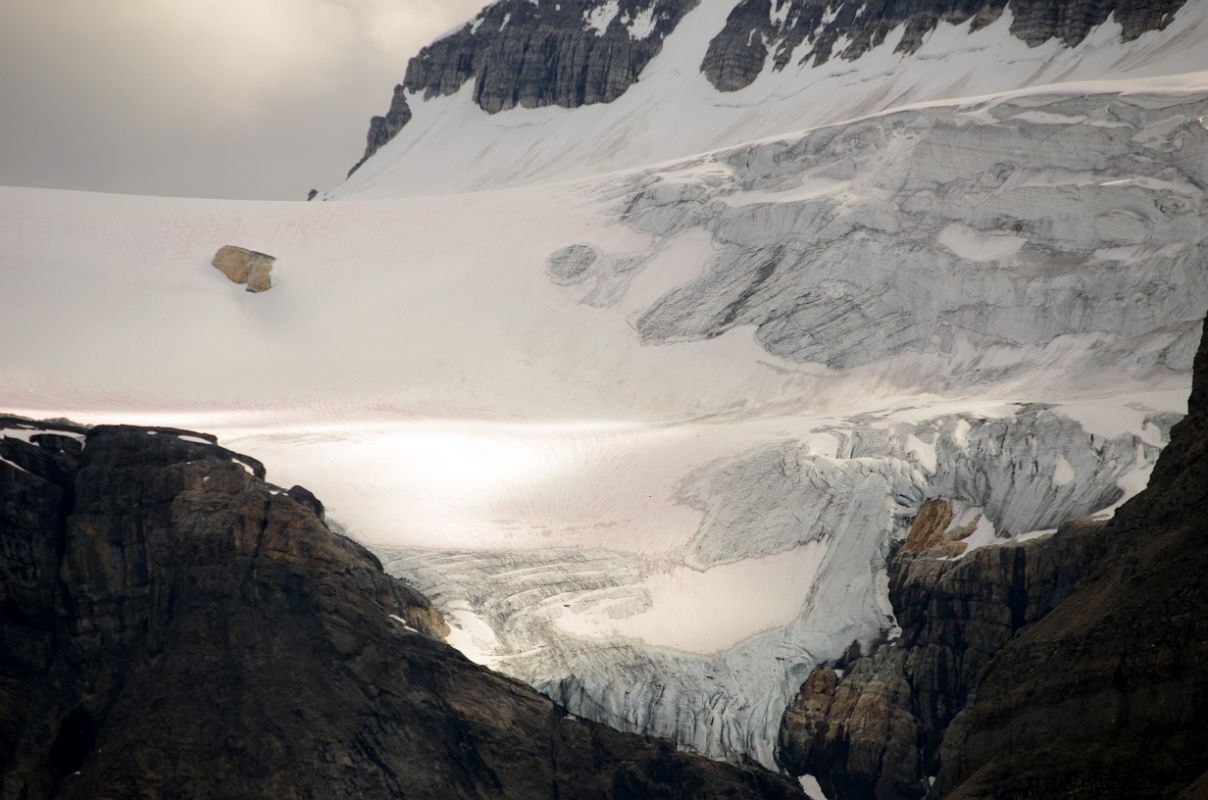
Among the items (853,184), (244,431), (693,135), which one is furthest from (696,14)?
(244,431)

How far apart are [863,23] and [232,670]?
70645 mm

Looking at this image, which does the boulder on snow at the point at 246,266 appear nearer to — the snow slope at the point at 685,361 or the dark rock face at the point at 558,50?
the snow slope at the point at 685,361

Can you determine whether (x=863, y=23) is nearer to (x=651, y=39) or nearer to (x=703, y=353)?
(x=651, y=39)

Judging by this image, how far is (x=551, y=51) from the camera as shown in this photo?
119 meters

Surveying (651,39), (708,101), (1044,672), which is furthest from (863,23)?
(1044,672)

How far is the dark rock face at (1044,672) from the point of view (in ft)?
96.3

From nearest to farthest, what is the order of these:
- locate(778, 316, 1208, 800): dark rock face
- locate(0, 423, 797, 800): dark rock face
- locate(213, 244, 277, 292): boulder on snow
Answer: locate(778, 316, 1208, 800): dark rock face → locate(0, 423, 797, 800): dark rock face → locate(213, 244, 277, 292): boulder on snow

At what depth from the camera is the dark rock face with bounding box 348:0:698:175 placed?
115938 millimetres

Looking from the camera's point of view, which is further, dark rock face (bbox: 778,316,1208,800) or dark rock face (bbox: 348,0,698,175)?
dark rock face (bbox: 348,0,698,175)

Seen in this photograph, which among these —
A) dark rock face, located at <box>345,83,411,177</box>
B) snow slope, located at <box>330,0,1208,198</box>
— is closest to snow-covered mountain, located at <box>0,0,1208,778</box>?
snow slope, located at <box>330,0,1208,198</box>

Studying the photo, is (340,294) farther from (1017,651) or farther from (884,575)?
(1017,651)

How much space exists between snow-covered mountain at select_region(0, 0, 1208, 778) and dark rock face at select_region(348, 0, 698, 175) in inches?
1142

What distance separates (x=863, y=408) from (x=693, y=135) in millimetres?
50104

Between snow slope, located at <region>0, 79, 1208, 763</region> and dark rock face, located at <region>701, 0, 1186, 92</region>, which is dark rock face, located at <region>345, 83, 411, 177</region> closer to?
dark rock face, located at <region>701, 0, 1186, 92</region>
